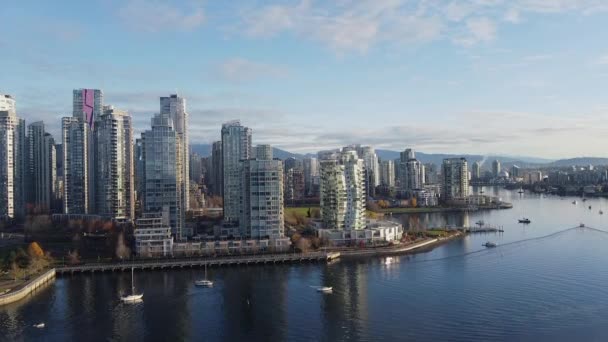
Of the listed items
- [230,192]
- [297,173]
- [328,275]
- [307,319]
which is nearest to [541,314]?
[307,319]

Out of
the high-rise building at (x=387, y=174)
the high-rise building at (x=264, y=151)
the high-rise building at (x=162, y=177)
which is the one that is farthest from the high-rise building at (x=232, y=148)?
the high-rise building at (x=387, y=174)

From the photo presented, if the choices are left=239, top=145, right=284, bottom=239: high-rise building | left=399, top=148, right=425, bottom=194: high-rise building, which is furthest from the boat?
left=399, top=148, right=425, bottom=194: high-rise building

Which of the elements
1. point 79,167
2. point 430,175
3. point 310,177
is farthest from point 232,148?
point 430,175

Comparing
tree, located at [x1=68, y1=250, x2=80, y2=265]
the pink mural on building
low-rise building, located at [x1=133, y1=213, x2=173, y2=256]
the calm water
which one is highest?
the pink mural on building

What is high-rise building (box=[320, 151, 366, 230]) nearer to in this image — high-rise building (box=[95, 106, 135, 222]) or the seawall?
high-rise building (box=[95, 106, 135, 222])

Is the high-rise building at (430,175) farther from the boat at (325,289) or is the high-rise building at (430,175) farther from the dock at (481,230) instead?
the boat at (325,289)

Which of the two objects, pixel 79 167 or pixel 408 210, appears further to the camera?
pixel 408 210

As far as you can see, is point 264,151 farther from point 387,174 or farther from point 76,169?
point 387,174
